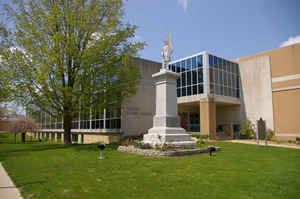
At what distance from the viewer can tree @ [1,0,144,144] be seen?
16422 millimetres

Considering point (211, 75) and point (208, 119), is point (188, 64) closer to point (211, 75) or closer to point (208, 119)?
point (211, 75)

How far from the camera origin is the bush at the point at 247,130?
28688 millimetres

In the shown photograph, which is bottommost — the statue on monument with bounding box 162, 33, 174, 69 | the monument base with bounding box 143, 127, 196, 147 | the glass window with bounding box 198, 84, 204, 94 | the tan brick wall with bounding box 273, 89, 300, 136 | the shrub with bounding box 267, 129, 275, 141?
the shrub with bounding box 267, 129, 275, 141

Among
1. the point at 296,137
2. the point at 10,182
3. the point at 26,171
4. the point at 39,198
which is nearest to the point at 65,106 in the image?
the point at 26,171

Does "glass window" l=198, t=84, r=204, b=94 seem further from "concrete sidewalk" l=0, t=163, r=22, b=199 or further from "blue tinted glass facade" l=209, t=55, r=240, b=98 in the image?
"concrete sidewalk" l=0, t=163, r=22, b=199

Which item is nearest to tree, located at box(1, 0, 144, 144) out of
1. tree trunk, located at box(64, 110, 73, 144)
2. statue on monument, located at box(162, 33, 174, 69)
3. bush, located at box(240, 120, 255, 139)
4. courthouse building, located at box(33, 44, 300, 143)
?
tree trunk, located at box(64, 110, 73, 144)

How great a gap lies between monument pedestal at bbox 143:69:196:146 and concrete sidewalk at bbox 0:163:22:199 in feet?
26.8

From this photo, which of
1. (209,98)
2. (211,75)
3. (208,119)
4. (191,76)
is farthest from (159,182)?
(191,76)

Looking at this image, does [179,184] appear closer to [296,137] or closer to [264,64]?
[296,137]

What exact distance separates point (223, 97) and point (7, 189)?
2695 cm

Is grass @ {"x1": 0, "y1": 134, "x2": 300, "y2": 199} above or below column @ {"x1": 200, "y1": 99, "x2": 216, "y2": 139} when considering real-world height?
below

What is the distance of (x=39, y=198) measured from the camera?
5109mm

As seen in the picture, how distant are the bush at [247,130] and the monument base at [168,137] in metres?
16.8

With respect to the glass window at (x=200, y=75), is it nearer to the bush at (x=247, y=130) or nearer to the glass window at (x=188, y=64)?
the glass window at (x=188, y=64)
